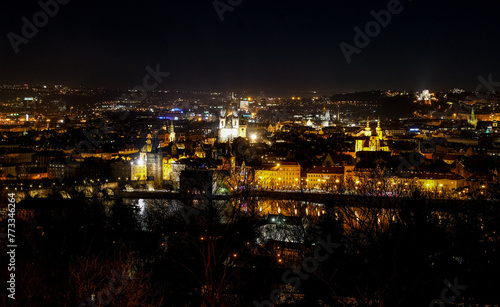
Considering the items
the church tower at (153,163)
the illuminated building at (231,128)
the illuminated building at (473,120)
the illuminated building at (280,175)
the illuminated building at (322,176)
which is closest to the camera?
the illuminated building at (322,176)

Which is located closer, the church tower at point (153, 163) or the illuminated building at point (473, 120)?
the church tower at point (153, 163)

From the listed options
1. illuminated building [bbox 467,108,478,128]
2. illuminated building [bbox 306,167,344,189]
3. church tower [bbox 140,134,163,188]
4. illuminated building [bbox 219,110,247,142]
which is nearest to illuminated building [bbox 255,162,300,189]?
illuminated building [bbox 306,167,344,189]

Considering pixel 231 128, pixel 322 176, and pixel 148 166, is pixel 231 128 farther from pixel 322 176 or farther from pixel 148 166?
pixel 322 176

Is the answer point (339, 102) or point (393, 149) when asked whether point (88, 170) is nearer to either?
point (393, 149)

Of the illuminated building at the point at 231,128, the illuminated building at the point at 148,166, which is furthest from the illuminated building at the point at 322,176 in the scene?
the illuminated building at the point at 231,128

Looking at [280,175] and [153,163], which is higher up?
[153,163]

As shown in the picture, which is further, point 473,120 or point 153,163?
point 473,120

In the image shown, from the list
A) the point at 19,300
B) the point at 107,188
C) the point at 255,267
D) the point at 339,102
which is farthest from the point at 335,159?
the point at 339,102

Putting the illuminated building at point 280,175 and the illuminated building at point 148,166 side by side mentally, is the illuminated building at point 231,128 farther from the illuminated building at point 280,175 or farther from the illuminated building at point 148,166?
the illuminated building at point 148,166

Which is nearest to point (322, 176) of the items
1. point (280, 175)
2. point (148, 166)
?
point (280, 175)

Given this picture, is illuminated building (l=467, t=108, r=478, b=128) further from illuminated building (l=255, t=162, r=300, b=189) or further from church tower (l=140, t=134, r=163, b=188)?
church tower (l=140, t=134, r=163, b=188)

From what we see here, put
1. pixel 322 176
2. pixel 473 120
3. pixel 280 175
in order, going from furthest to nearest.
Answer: pixel 473 120 < pixel 280 175 < pixel 322 176

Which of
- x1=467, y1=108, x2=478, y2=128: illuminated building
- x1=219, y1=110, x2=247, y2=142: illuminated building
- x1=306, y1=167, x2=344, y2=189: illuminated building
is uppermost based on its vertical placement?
x1=467, y1=108, x2=478, y2=128: illuminated building
